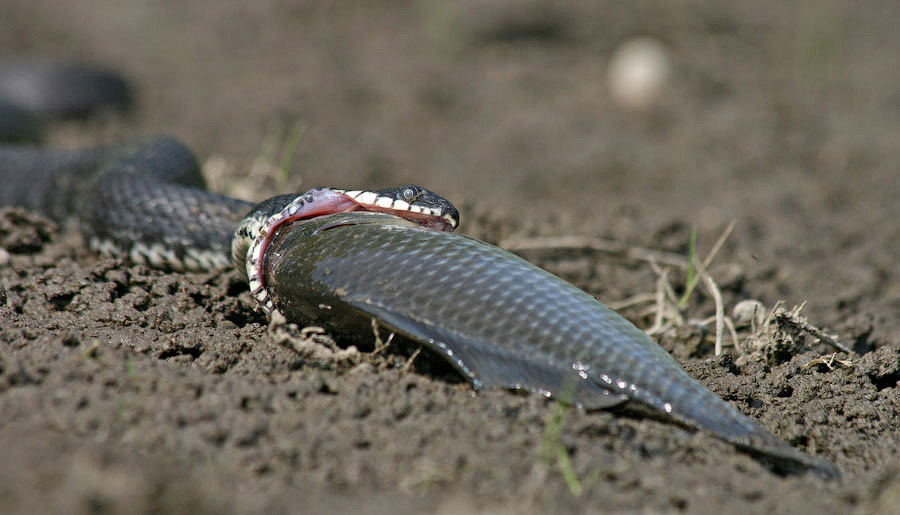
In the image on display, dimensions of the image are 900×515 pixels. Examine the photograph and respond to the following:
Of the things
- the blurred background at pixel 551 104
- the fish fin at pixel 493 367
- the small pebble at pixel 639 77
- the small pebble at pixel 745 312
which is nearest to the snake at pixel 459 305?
the fish fin at pixel 493 367

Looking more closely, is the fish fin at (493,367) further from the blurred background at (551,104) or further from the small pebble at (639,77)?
the small pebble at (639,77)

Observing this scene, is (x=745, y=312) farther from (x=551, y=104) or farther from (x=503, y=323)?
(x=551, y=104)

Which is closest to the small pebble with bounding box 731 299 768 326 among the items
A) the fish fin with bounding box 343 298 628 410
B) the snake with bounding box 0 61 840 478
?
the snake with bounding box 0 61 840 478

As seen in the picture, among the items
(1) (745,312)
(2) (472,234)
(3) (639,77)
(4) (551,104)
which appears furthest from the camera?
(4) (551,104)

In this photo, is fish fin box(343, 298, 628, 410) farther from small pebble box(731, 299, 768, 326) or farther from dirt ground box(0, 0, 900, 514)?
small pebble box(731, 299, 768, 326)

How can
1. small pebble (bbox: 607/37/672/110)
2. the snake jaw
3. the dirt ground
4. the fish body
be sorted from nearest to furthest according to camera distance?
the dirt ground → the fish body → the snake jaw → small pebble (bbox: 607/37/672/110)

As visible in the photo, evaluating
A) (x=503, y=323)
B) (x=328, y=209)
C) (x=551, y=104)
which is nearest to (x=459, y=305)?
(x=503, y=323)
